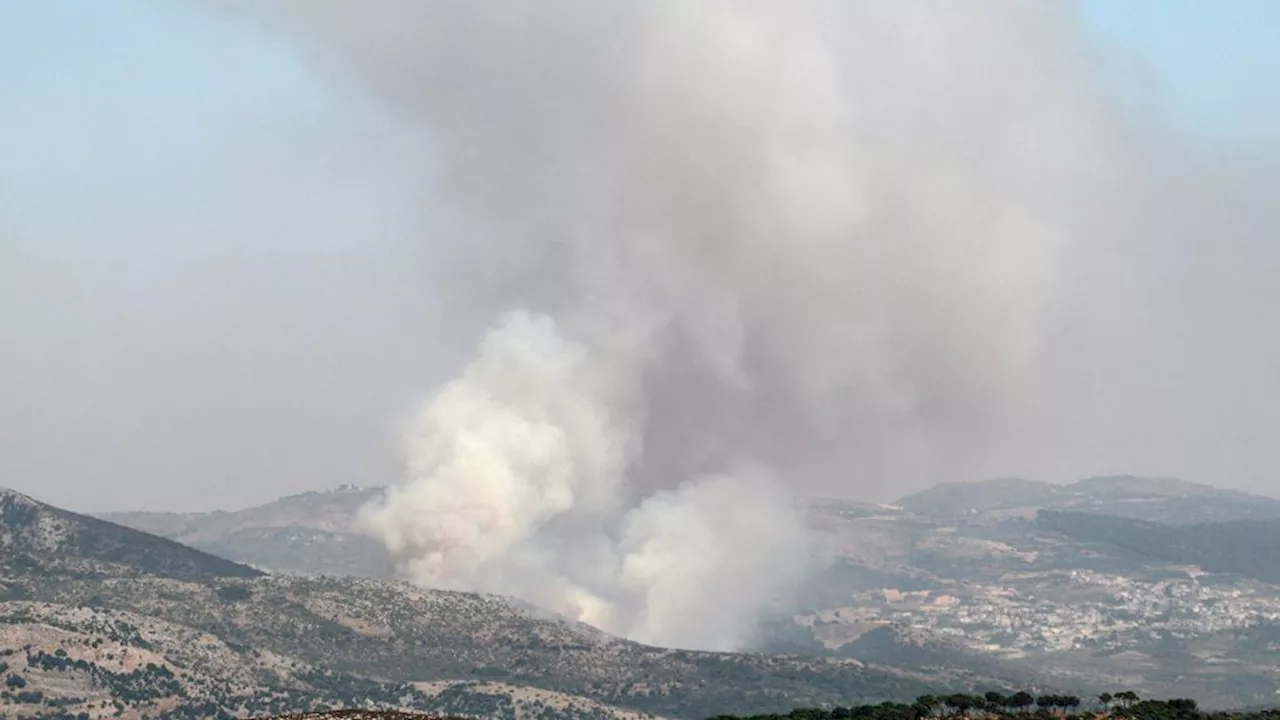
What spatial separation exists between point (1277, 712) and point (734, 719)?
66.4 m

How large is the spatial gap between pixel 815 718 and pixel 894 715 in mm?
11940

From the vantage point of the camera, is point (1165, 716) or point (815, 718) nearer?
point (1165, 716)

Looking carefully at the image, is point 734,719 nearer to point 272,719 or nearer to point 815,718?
point 815,718

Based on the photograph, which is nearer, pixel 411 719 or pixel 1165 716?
pixel 411 719

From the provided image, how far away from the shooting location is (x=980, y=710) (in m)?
197

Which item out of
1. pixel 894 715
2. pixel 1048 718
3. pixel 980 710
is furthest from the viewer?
pixel 980 710

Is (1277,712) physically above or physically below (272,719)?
above

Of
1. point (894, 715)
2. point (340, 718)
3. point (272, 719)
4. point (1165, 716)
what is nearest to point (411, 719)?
point (340, 718)

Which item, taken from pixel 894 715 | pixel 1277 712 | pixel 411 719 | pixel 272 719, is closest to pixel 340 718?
pixel 411 719

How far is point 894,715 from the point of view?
17688 centimetres

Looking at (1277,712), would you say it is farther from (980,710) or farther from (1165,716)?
(980,710)

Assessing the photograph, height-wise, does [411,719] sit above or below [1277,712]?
below

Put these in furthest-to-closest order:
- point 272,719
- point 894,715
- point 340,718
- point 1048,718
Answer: point 894,715, point 1048,718, point 272,719, point 340,718

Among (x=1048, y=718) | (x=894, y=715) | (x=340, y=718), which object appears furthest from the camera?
(x=894, y=715)
